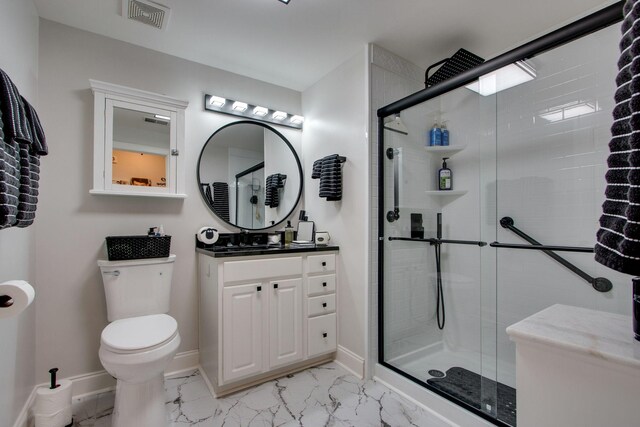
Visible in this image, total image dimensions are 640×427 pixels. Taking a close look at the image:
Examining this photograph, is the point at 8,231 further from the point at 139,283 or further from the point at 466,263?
the point at 466,263

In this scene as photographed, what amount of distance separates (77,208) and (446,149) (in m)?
2.70

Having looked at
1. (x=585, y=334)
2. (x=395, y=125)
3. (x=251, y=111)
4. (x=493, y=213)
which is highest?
(x=251, y=111)

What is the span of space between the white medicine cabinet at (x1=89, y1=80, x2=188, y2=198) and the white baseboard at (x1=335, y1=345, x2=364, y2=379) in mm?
1722

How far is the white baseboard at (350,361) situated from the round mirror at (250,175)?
4.03 feet

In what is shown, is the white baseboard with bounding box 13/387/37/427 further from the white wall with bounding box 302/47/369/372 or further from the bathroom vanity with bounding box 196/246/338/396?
the white wall with bounding box 302/47/369/372

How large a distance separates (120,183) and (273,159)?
1.22 m

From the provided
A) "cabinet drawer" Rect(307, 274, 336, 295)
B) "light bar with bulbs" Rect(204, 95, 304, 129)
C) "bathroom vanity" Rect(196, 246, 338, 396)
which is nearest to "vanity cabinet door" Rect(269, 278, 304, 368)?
"bathroom vanity" Rect(196, 246, 338, 396)

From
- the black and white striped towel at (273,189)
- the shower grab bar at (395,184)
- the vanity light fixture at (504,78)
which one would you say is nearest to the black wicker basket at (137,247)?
the black and white striped towel at (273,189)

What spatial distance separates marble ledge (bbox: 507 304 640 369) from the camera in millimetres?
716

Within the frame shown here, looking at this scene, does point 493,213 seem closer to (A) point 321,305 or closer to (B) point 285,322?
(A) point 321,305

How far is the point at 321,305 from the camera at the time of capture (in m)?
2.29

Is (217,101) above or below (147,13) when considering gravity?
below

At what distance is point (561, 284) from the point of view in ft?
6.05

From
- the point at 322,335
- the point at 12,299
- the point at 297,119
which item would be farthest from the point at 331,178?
the point at 12,299
